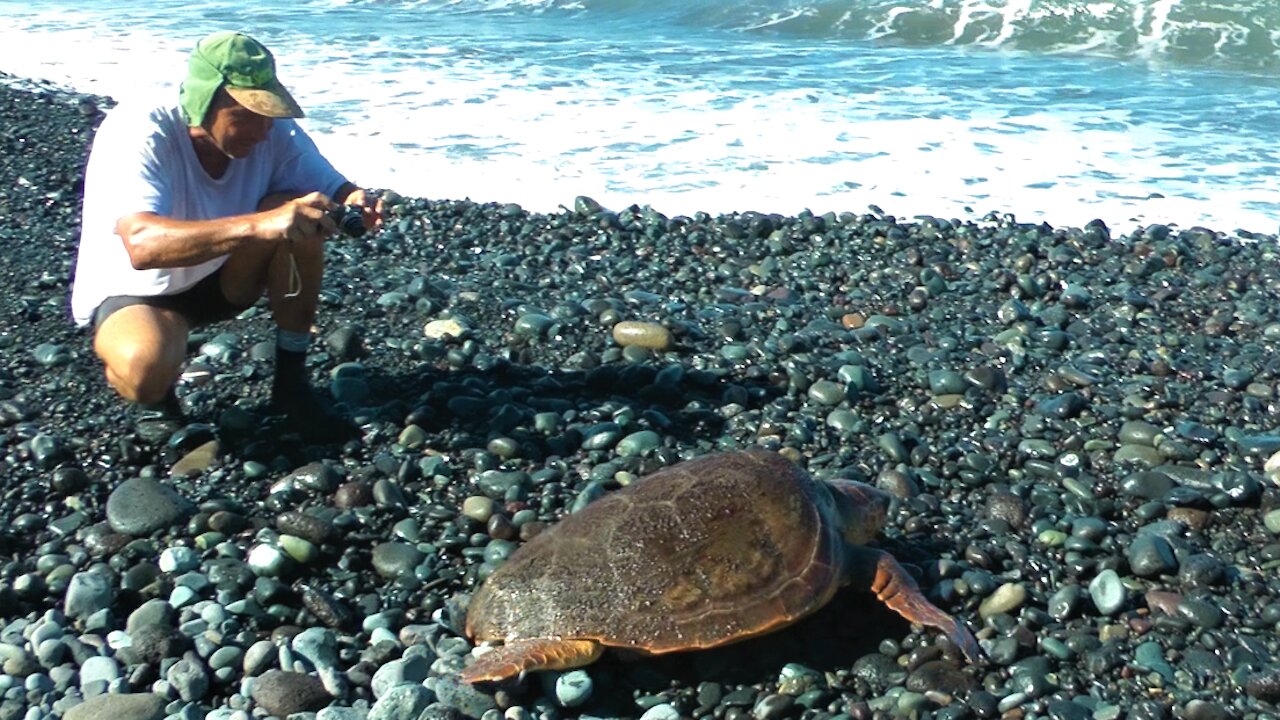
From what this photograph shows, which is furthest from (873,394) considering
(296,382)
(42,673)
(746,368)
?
(42,673)

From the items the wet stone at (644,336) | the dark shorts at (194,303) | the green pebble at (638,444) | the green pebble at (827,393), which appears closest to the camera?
the dark shorts at (194,303)

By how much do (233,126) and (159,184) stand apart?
0.86 feet

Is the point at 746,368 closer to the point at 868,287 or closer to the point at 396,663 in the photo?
the point at 868,287

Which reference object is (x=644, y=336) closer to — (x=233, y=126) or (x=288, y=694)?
(x=233, y=126)

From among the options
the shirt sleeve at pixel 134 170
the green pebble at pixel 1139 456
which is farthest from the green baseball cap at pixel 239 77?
the green pebble at pixel 1139 456

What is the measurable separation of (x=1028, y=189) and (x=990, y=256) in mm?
1858

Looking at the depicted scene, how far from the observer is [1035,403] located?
4.87 meters

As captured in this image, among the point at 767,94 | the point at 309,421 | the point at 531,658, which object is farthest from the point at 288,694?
the point at 767,94

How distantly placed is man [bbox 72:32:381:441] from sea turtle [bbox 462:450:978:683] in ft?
3.80

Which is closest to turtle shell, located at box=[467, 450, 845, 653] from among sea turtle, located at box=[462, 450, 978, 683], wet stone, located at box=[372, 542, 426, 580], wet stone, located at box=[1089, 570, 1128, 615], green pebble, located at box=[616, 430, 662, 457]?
sea turtle, located at box=[462, 450, 978, 683]

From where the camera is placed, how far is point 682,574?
3297 millimetres

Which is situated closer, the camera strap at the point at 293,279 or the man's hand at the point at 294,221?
the man's hand at the point at 294,221

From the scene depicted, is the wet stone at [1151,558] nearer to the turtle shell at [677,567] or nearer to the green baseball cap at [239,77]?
the turtle shell at [677,567]

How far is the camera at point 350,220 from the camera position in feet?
13.1
